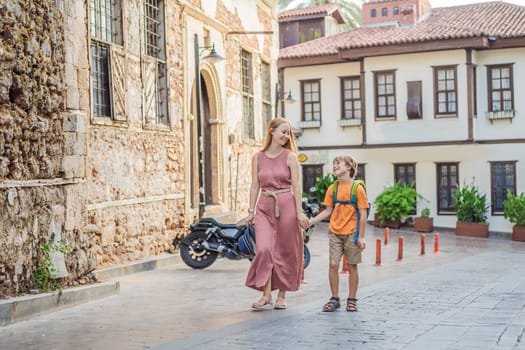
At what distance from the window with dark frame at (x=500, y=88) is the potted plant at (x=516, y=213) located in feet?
11.1

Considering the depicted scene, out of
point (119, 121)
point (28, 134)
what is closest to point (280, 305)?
point (28, 134)

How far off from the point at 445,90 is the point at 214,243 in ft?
59.9

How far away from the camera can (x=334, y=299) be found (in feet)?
26.3

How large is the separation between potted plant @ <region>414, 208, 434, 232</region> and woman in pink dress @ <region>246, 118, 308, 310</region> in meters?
20.7

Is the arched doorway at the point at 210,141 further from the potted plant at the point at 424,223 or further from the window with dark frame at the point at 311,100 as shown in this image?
the window with dark frame at the point at 311,100

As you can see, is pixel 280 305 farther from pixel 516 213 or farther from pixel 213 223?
pixel 516 213

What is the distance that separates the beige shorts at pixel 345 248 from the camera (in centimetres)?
804

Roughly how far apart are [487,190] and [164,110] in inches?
671

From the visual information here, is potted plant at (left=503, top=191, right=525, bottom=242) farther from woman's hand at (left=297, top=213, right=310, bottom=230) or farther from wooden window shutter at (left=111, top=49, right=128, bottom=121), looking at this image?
woman's hand at (left=297, top=213, right=310, bottom=230)

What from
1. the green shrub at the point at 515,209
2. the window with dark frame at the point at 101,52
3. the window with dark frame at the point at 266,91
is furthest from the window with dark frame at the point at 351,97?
the window with dark frame at the point at 101,52

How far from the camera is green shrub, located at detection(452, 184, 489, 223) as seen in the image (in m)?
27.3

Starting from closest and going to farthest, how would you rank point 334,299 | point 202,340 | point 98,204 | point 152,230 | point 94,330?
point 202,340 < point 94,330 < point 334,299 < point 98,204 < point 152,230

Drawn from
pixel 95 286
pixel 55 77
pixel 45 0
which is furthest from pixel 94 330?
pixel 45 0

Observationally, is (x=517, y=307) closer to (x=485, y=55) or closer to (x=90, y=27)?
(x=90, y=27)
